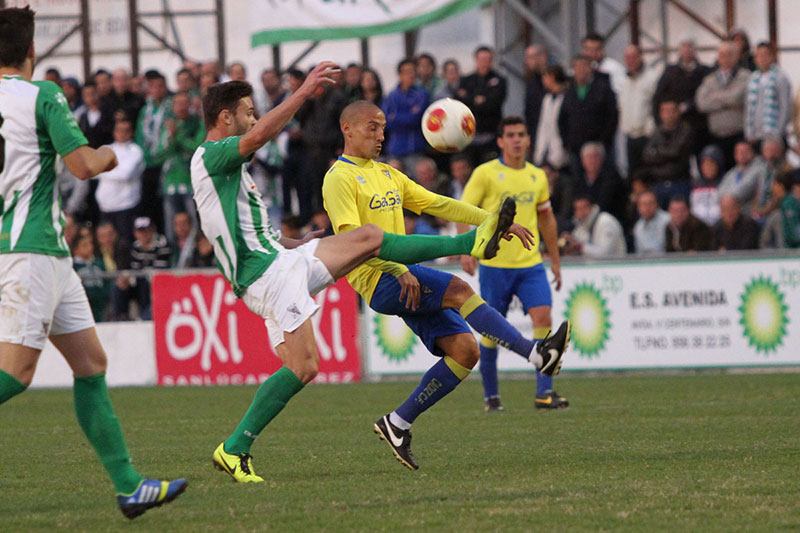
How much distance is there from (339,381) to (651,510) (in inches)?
416

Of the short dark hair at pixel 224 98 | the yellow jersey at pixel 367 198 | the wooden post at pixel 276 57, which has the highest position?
the wooden post at pixel 276 57

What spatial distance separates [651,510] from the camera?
5.65 meters

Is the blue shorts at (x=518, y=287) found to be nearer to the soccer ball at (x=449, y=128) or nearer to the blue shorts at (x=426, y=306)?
the soccer ball at (x=449, y=128)

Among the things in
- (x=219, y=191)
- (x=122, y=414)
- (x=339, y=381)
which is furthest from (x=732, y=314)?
(x=219, y=191)

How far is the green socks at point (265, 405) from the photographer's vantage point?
6.92m

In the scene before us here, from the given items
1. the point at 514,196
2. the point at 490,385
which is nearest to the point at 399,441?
the point at 490,385

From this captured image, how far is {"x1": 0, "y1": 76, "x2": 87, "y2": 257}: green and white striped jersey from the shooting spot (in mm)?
5582

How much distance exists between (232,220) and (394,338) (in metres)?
9.08

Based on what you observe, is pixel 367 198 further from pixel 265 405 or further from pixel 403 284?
pixel 265 405

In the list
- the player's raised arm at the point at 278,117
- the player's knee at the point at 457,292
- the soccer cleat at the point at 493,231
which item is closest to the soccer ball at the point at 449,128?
the player's knee at the point at 457,292

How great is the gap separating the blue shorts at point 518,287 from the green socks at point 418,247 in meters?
4.21

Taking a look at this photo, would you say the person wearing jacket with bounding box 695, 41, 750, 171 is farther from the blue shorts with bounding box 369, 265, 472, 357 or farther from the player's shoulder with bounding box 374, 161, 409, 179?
the blue shorts with bounding box 369, 265, 472, 357

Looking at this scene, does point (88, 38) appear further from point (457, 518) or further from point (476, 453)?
point (457, 518)

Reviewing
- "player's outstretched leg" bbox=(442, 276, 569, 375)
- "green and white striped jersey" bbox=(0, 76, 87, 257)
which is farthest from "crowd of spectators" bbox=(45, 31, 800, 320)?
"green and white striped jersey" bbox=(0, 76, 87, 257)
